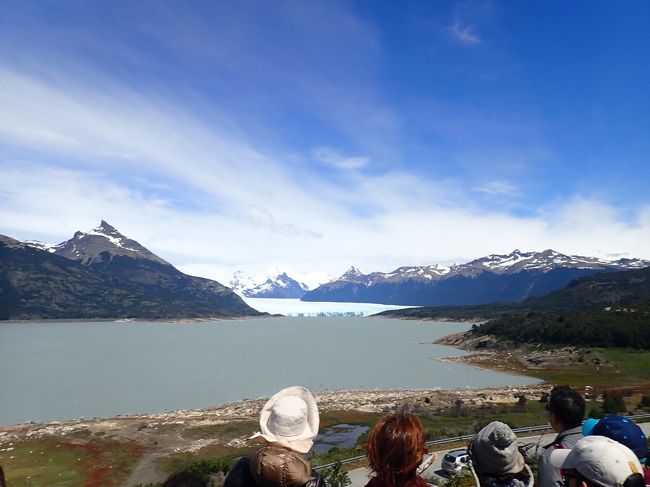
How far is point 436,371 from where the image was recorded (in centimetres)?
8175

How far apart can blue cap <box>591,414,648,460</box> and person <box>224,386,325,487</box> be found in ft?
9.14

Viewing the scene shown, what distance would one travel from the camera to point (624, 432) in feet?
14.3

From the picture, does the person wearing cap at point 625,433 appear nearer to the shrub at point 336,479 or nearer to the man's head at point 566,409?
the man's head at point 566,409

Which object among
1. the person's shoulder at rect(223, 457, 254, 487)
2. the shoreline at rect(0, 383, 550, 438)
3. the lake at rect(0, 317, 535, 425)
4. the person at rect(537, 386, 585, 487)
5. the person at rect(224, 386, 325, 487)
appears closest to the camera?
the person at rect(224, 386, 325, 487)

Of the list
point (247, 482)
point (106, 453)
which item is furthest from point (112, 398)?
point (247, 482)

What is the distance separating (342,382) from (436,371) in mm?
19457

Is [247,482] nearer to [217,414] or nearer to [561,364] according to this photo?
[217,414]

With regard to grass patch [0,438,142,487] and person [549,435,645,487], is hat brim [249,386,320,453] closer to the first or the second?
person [549,435,645,487]

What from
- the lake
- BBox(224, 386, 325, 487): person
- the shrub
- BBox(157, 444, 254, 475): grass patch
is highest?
BBox(224, 386, 325, 487): person

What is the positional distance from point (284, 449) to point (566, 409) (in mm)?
3377

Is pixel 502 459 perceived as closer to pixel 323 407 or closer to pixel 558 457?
pixel 558 457

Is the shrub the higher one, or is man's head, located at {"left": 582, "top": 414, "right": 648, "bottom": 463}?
man's head, located at {"left": 582, "top": 414, "right": 648, "bottom": 463}

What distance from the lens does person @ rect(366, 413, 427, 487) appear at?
3.52 metres

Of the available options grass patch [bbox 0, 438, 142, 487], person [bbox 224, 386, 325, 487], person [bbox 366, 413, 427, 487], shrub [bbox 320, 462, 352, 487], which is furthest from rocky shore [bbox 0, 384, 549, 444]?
person [bbox 366, 413, 427, 487]
